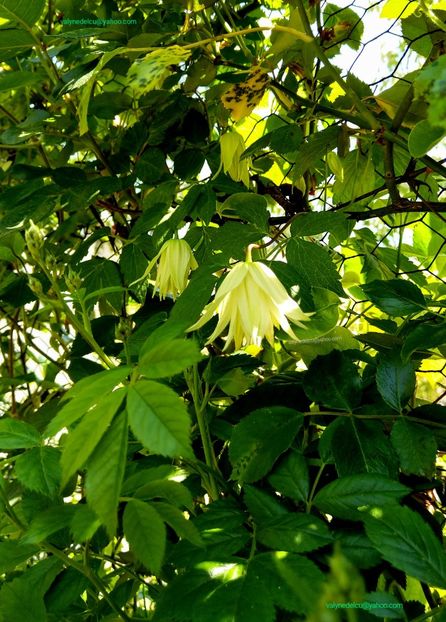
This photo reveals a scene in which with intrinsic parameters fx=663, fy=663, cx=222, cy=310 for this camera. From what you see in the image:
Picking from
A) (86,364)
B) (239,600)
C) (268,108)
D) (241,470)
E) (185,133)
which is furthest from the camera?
(268,108)

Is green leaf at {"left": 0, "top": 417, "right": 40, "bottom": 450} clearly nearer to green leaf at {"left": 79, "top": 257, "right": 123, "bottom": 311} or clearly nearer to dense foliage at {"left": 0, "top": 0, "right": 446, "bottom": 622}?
dense foliage at {"left": 0, "top": 0, "right": 446, "bottom": 622}

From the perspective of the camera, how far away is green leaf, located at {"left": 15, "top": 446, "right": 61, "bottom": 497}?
0.52 meters

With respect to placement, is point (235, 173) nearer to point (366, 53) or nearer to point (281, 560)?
point (366, 53)

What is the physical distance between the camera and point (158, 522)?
482 millimetres

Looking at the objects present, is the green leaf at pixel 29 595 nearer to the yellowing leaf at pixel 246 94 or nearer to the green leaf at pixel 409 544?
the green leaf at pixel 409 544

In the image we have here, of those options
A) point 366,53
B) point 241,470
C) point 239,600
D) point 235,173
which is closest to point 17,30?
point 235,173

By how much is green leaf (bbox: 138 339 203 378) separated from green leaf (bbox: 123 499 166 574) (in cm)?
11

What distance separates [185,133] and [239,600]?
0.64 meters

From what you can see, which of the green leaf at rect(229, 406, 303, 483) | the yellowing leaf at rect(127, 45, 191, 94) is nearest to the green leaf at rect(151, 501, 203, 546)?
the green leaf at rect(229, 406, 303, 483)

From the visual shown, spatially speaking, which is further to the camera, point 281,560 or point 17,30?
point 17,30

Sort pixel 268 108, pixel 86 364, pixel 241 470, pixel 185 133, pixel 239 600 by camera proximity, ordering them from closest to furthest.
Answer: pixel 239 600
pixel 241 470
pixel 86 364
pixel 185 133
pixel 268 108

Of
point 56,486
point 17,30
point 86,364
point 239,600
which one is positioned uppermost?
point 17,30

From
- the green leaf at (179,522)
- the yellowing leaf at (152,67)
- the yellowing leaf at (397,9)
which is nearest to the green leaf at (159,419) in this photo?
the green leaf at (179,522)

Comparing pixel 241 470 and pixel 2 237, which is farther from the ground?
pixel 2 237
